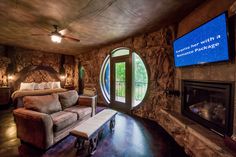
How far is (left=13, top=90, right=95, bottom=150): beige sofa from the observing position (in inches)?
77.8

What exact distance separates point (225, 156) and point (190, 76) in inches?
54.3

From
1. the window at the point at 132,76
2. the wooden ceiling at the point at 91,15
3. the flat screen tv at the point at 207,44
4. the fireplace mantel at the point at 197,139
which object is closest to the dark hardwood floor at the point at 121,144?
the fireplace mantel at the point at 197,139

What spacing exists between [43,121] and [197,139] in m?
2.36

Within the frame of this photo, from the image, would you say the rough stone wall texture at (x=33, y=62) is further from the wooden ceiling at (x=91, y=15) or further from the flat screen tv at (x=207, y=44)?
the flat screen tv at (x=207, y=44)

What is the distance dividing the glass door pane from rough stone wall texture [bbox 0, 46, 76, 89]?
365cm

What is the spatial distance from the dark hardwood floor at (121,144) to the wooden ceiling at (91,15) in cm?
256

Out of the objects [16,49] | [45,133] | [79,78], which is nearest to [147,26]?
[45,133]

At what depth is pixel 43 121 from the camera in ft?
6.38

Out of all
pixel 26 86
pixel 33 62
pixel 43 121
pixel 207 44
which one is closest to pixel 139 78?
pixel 207 44

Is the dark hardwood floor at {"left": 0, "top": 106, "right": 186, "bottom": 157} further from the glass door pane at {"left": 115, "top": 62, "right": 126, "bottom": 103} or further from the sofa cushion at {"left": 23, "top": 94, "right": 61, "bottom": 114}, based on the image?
the glass door pane at {"left": 115, "top": 62, "right": 126, "bottom": 103}

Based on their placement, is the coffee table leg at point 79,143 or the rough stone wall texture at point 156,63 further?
A: the rough stone wall texture at point 156,63

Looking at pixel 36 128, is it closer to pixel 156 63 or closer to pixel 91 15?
pixel 91 15

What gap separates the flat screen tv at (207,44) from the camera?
58.4 inches

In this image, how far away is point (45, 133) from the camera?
196 centimetres
